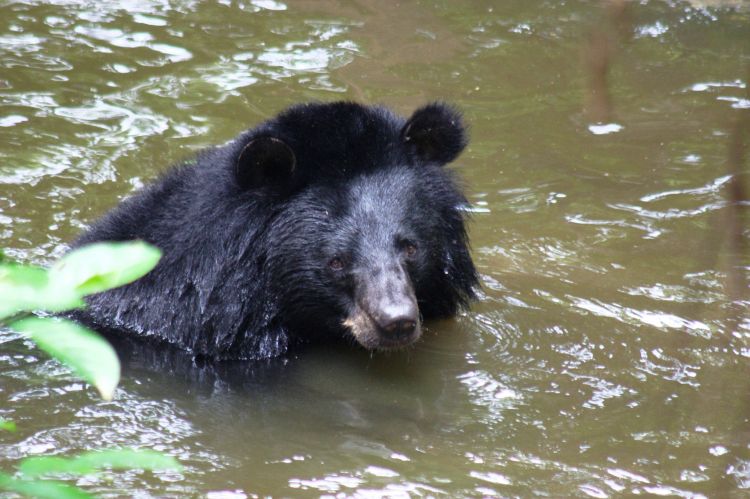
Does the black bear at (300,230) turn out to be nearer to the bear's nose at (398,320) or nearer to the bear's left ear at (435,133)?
the bear's left ear at (435,133)

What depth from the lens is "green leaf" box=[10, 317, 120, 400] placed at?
155 cm

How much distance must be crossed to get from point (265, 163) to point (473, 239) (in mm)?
2484

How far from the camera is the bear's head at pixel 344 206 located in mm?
6172

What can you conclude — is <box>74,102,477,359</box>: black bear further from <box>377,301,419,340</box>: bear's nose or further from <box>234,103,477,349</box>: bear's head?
<box>377,301,419,340</box>: bear's nose

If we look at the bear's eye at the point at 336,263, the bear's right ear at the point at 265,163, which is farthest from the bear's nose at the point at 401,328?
the bear's right ear at the point at 265,163

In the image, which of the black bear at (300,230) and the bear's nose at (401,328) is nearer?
the bear's nose at (401,328)

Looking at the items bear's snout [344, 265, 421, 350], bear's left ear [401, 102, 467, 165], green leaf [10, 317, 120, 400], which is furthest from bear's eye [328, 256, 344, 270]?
green leaf [10, 317, 120, 400]

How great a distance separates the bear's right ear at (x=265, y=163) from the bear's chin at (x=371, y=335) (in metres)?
0.94

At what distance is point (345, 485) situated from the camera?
4906 mm

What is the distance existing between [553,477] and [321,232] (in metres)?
2.08

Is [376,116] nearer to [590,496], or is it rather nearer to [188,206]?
[188,206]

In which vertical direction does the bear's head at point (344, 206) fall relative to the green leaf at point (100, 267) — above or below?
below

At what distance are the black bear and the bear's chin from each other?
0.01 m

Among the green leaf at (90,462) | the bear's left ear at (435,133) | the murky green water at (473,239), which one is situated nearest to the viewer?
the green leaf at (90,462)
